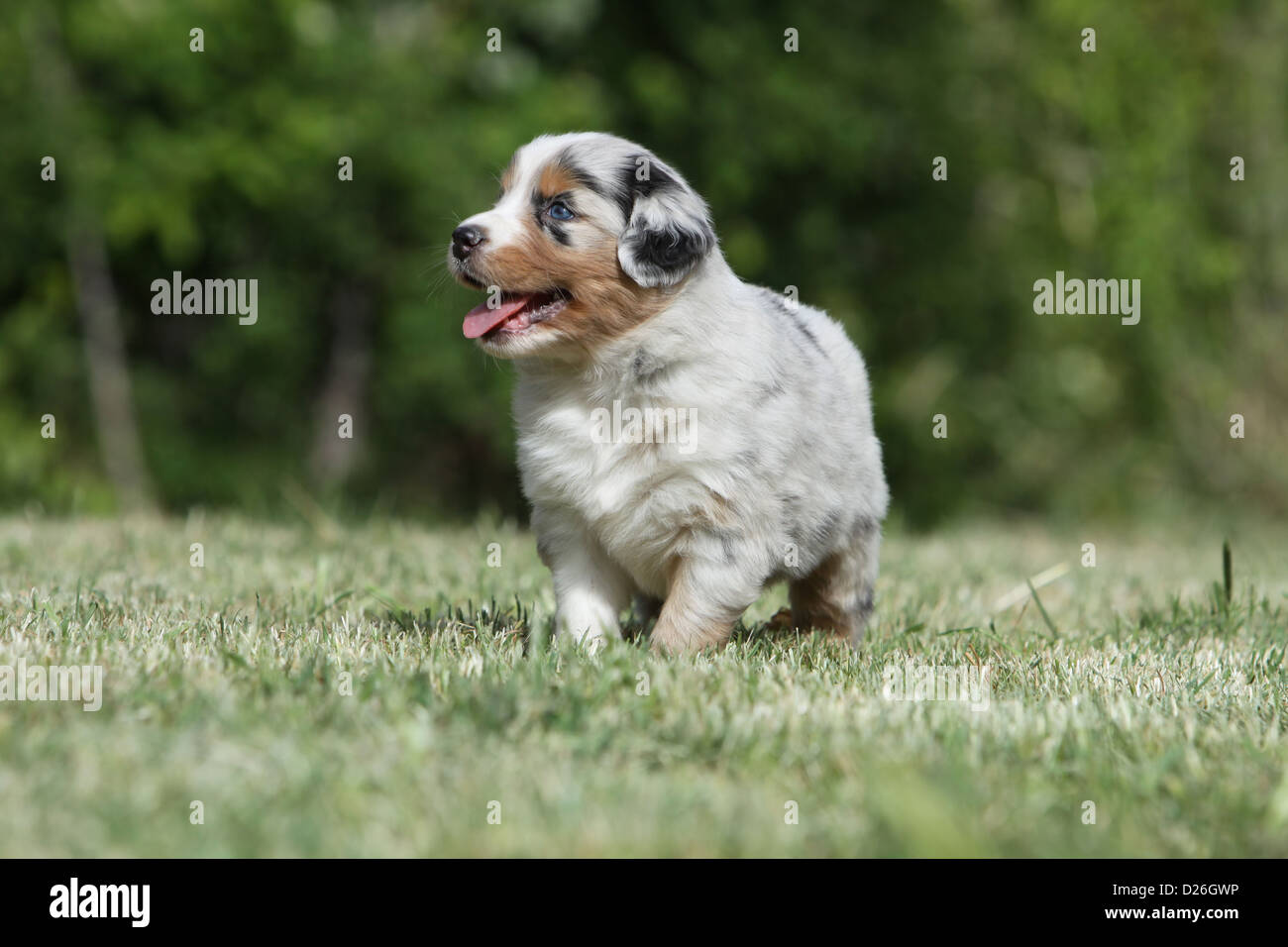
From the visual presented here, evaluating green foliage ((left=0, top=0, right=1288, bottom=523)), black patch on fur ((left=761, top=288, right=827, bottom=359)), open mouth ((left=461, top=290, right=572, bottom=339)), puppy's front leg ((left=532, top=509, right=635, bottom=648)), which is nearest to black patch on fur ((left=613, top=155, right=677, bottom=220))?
open mouth ((left=461, top=290, right=572, bottom=339))

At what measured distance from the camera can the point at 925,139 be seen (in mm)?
9914

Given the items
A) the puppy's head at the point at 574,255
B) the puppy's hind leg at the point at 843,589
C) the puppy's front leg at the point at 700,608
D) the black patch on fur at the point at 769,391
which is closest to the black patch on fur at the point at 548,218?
the puppy's head at the point at 574,255

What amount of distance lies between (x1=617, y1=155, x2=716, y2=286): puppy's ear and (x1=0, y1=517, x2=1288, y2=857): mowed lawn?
0.91 metres

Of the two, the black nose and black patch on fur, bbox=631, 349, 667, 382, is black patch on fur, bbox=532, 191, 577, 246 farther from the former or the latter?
black patch on fur, bbox=631, 349, 667, 382

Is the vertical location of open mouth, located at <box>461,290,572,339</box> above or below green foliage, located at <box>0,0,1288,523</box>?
below

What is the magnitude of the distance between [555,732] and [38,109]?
785cm

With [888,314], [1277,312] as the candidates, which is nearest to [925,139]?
[888,314]

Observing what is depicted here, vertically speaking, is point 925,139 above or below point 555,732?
above

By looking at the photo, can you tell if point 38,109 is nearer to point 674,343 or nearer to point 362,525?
point 362,525

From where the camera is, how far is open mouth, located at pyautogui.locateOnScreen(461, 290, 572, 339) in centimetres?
330

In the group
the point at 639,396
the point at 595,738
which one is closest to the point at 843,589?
the point at 639,396

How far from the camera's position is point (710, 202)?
9.63 meters

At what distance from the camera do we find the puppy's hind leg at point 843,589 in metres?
3.77

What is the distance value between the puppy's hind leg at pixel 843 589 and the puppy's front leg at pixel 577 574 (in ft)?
2.03
